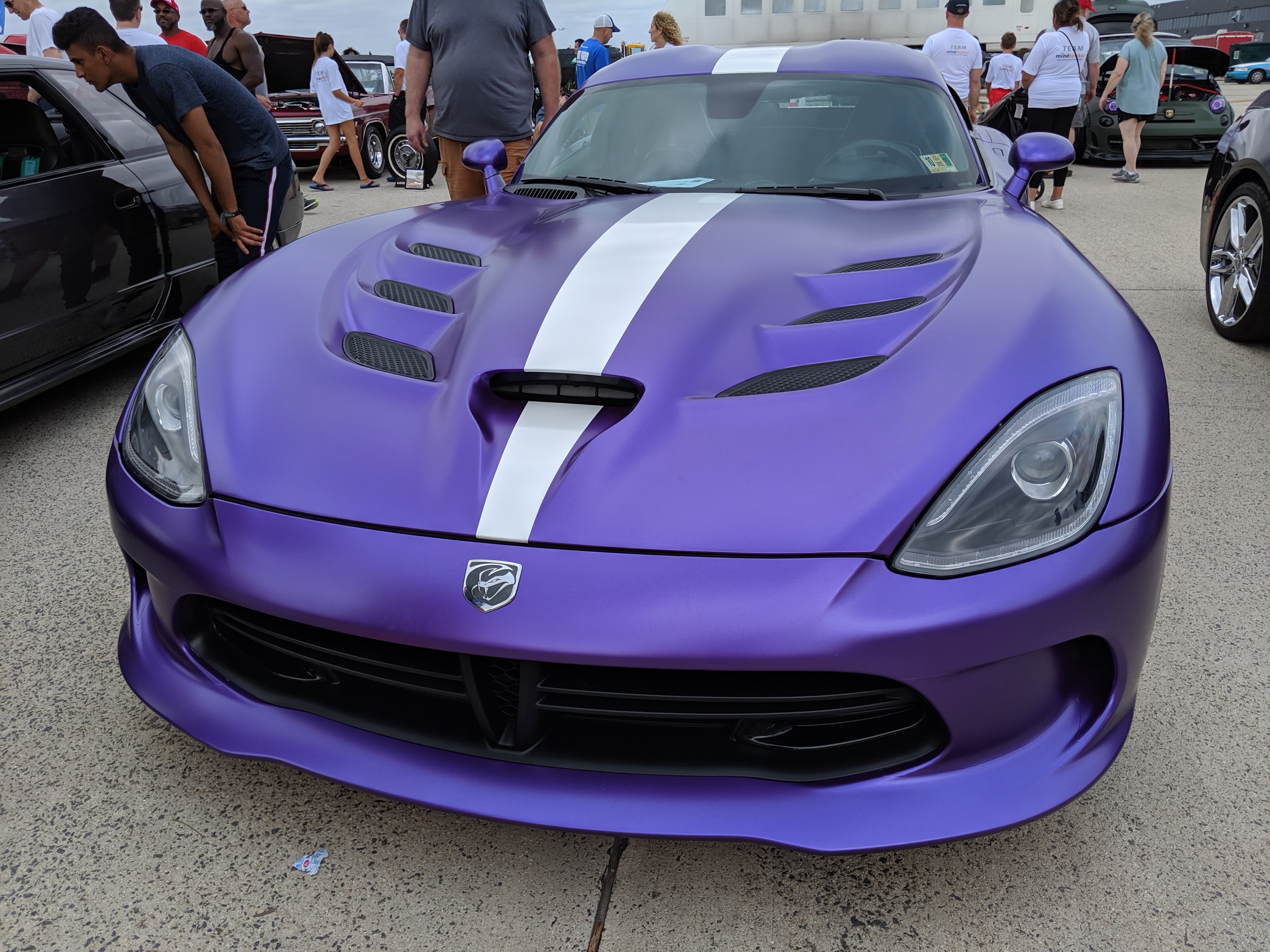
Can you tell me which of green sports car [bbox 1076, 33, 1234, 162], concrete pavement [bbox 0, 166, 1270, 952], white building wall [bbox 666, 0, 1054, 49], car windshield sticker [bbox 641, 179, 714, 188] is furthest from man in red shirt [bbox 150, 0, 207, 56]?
white building wall [bbox 666, 0, 1054, 49]

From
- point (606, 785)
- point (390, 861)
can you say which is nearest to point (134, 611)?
point (390, 861)

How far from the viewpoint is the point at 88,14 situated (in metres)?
3.21

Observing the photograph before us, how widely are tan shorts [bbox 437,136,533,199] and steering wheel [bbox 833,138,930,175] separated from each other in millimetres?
1750

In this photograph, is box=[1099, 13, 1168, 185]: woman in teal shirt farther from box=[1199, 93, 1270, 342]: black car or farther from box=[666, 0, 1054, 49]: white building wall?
box=[666, 0, 1054, 49]: white building wall

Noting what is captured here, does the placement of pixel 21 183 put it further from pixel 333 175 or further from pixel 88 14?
pixel 333 175

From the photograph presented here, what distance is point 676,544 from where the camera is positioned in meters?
1.24

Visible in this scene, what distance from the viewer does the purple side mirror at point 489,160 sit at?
9.16ft

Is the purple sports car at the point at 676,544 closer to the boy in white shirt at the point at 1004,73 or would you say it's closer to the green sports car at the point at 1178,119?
the boy in white shirt at the point at 1004,73

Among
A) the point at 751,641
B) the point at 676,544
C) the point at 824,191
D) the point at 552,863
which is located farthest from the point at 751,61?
the point at 552,863

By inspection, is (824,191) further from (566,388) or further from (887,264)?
(566,388)

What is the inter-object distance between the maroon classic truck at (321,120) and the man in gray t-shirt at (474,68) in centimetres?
617

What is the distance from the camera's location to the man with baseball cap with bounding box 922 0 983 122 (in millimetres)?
7855

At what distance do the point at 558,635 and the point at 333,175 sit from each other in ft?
38.6

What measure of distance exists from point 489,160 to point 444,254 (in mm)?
882
